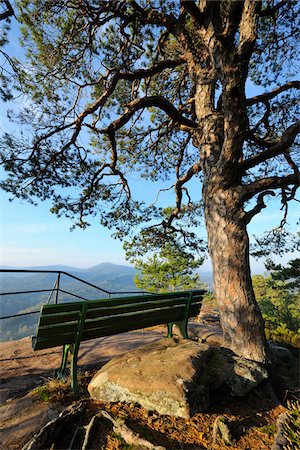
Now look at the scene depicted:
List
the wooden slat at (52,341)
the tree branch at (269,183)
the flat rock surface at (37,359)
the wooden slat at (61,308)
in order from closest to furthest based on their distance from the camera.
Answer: the wooden slat at (61,308), the wooden slat at (52,341), the flat rock surface at (37,359), the tree branch at (269,183)

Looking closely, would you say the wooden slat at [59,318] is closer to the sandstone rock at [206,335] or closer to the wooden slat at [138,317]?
the wooden slat at [138,317]

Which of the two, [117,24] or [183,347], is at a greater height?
[117,24]

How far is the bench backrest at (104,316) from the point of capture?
2.77 metres

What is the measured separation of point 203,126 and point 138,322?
4151mm

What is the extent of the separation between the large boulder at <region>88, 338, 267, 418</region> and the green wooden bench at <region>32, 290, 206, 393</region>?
42cm

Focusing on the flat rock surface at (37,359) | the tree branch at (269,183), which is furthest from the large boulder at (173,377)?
the tree branch at (269,183)

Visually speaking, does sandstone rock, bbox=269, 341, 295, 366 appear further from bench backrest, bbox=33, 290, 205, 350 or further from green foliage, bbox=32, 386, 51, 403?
green foliage, bbox=32, 386, 51, 403

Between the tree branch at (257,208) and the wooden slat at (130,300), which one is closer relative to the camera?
the wooden slat at (130,300)

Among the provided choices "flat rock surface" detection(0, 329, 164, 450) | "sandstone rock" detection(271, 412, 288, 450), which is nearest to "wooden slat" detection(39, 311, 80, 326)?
"flat rock surface" detection(0, 329, 164, 450)

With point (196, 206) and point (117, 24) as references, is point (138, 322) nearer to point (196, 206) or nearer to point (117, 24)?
point (196, 206)

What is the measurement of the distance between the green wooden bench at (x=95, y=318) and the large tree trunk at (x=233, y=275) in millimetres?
785

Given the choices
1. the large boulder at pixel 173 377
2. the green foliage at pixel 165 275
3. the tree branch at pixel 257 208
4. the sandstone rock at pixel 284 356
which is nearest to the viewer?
the large boulder at pixel 173 377

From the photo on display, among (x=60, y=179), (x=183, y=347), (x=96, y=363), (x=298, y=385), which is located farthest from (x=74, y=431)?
(x=60, y=179)

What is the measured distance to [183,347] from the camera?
3227mm
